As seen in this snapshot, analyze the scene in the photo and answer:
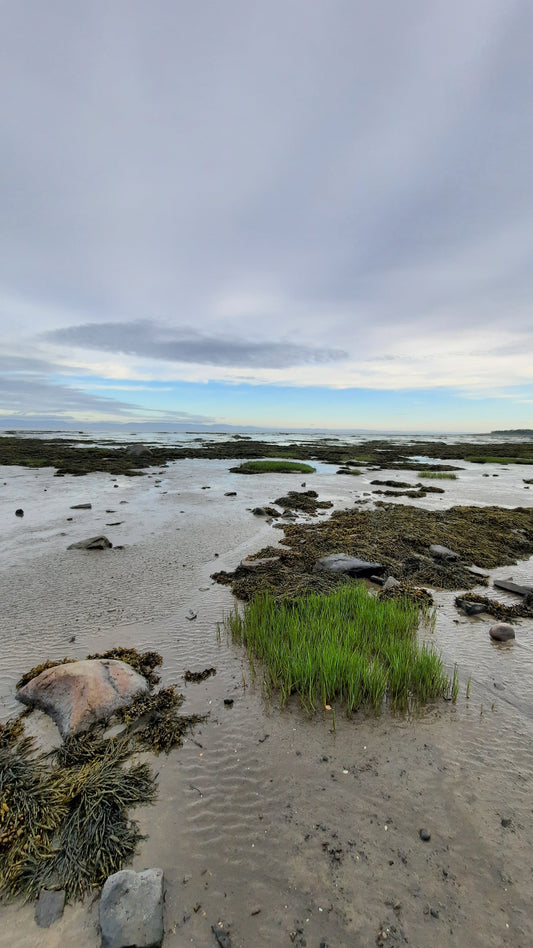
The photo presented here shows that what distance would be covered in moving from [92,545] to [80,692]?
8.55 m

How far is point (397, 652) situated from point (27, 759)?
5542 mm

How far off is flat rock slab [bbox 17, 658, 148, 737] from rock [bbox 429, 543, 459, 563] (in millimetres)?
9832

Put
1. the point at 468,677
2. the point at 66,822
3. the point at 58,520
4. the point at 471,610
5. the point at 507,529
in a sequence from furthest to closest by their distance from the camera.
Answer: the point at 58,520 → the point at 507,529 → the point at 471,610 → the point at 468,677 → the point at 66,822

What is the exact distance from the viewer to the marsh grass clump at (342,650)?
227 inches

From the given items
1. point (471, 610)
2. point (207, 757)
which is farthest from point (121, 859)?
point (471, 610)

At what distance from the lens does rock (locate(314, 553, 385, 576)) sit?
11141 mm

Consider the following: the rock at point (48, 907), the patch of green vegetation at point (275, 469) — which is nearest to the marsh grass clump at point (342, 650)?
the rock at point (48, 907)

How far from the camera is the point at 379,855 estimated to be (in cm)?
365

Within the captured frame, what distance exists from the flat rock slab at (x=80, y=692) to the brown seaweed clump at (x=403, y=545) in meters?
4.20

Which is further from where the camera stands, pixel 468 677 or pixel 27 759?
pixel 468 677

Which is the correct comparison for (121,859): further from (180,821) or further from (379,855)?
(379,855)

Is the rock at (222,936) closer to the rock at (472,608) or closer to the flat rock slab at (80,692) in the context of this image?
the flat rock slab at (80,692)

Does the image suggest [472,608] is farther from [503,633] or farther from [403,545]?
[403,545]

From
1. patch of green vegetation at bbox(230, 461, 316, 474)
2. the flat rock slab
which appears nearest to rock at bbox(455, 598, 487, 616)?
the flat rock slab
